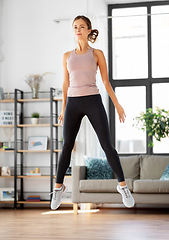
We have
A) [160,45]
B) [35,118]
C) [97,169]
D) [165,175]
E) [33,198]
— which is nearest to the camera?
[165,175]

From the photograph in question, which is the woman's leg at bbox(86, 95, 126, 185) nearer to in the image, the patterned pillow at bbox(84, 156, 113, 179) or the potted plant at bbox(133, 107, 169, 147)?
the patterned pillow at bbox(84, 156, 113, 179)

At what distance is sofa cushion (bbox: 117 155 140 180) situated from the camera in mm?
5512

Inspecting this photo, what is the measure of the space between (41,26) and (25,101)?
1.30m

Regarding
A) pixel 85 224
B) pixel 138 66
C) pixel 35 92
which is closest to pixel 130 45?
pixel 138 66

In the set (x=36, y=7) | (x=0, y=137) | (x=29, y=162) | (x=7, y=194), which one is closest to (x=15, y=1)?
(x=36, y=7)

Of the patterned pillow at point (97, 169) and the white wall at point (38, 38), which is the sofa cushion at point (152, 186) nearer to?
the patterned pillow at point (97, 169)

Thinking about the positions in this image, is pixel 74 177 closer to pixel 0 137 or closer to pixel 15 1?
pixel 0 137

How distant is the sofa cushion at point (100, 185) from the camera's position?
4.85 meters

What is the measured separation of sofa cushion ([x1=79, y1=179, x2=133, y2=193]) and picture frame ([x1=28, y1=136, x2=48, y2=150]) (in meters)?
1.17

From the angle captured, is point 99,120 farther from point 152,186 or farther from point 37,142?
point 37,142

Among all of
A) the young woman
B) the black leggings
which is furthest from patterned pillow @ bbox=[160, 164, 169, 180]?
the black leggings

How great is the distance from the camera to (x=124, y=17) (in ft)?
20.9

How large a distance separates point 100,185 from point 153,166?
0.99 meters

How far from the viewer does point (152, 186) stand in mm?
4773
